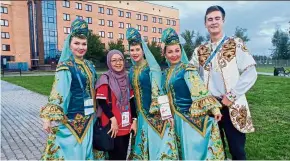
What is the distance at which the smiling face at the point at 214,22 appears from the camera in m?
2.61

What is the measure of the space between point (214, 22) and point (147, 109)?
3.83ft

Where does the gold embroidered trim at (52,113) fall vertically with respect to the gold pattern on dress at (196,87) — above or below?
below

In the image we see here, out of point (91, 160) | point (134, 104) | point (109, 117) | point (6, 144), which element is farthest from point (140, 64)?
point (6, 144)

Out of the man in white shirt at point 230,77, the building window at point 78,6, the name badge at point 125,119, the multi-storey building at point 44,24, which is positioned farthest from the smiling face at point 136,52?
the building window at point 78,6

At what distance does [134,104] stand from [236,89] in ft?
3.80

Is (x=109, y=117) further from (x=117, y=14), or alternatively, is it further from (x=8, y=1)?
(x=117, y=14)

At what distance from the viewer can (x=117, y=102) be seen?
2.86 meters

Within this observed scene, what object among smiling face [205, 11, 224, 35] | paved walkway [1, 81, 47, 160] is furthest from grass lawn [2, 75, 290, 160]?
paved walkway [1, 81, 47, 160]

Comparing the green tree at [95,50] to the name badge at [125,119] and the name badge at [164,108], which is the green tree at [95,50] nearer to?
the name badge at [125,119]

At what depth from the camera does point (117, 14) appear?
147 ft

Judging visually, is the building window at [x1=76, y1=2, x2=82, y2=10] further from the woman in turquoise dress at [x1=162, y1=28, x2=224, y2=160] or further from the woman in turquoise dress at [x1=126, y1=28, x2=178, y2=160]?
the woman in turquoise dress at [x1=162, y1=28, x2=224, y2=160]

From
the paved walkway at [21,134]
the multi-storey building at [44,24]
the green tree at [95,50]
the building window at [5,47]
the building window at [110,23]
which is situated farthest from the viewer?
the building window at [110,23]

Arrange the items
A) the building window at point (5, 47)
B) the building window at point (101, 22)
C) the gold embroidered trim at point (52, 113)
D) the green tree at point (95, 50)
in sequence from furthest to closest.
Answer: the building window at point (101, 22) → the building window at point (5, 47) → the green tree at point (95, 50) → the gold embroidered trim at point (52, 113)

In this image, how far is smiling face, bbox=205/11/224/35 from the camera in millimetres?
2611
